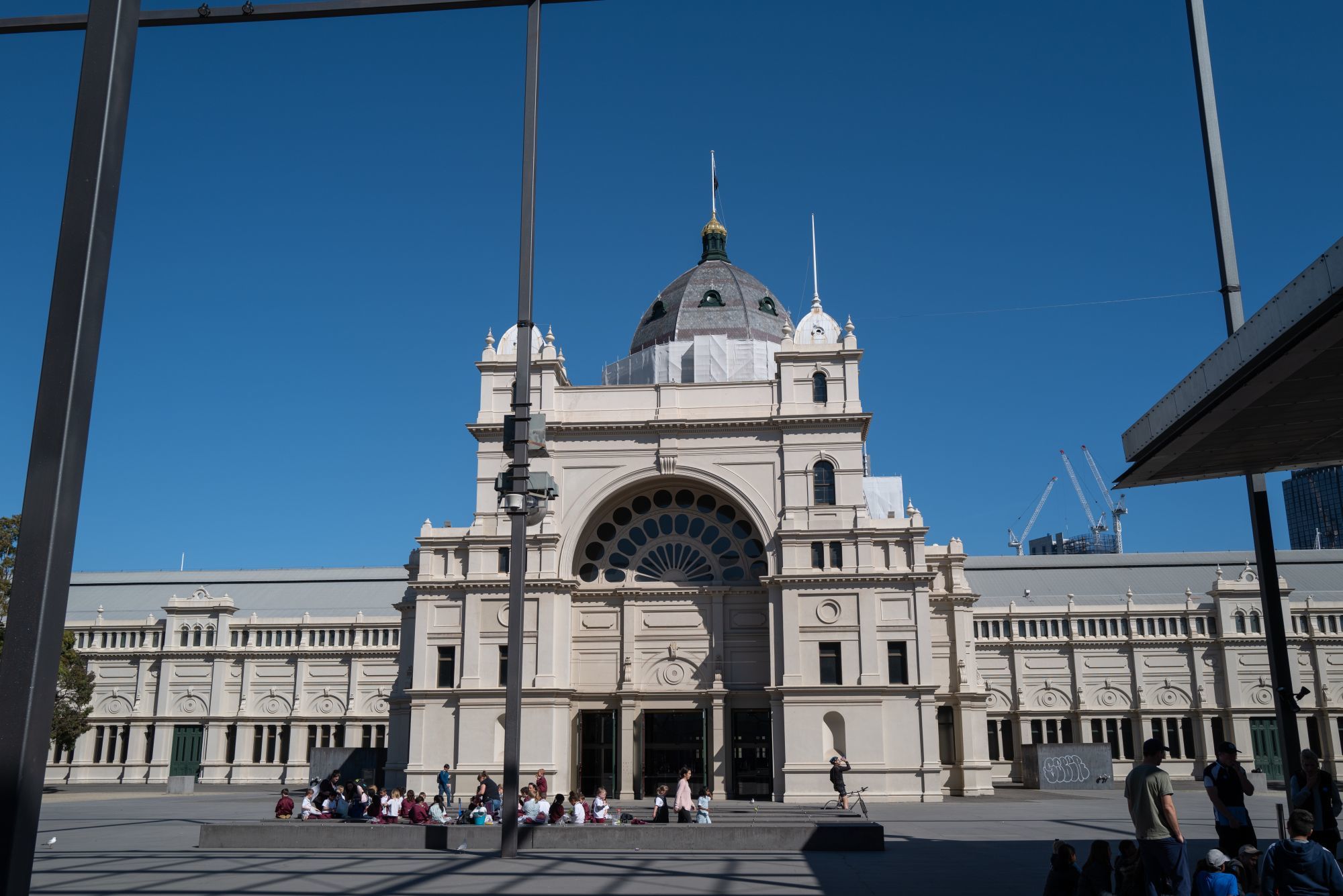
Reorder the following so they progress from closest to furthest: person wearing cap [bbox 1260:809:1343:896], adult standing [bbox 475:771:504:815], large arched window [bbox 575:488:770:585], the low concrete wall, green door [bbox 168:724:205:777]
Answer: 1. person wearing cap [bbox 1260:809:1343:896]
2. the low concrete wall
3. adult standing [bbox 475:771:504:815]
4. large arched window [bbox 575:488:770:585]
5. green door [bbox 168:724:205:777]

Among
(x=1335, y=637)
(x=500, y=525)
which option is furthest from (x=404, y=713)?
(x=1335, y=637)

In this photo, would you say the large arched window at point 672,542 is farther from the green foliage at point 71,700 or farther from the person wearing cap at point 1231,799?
the person wearing cap at point 1231,799

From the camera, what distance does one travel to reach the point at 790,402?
48.8 m

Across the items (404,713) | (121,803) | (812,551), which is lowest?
(121,803)

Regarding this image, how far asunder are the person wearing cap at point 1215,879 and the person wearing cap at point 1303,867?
45 centimetres

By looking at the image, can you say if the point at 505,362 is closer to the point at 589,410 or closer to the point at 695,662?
the point at 589,410

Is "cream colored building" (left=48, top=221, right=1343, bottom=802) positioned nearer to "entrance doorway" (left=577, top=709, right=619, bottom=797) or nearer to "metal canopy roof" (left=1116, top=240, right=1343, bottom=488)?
"entrance doorway" (left=577, top=709, right=619, bottom=797)

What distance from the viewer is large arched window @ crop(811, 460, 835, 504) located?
156 ft

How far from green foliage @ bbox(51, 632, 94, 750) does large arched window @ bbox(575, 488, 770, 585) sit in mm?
30314

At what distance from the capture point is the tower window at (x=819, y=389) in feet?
161

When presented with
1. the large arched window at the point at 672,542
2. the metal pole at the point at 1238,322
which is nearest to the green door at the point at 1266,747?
the large arched window at the point at 672,542

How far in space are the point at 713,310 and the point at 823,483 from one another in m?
18.4

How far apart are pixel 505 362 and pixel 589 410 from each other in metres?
4.37

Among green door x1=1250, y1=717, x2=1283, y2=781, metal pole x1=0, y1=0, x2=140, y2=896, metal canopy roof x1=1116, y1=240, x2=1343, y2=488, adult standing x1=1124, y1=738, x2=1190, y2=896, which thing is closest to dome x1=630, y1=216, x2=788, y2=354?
green door x1=1250, y1=717, x2=1283, y2=781
